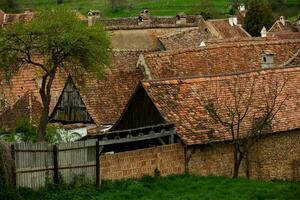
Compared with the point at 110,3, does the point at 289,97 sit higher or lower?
lower

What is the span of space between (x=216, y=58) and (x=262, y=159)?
471 inches

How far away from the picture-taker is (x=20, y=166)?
910 inches

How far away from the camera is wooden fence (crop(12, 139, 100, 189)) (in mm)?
23141

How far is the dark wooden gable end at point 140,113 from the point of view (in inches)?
1104

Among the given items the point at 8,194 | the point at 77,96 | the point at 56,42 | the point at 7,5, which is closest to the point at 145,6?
the point at 7,5

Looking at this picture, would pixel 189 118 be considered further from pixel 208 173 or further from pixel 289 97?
pixel 289 97

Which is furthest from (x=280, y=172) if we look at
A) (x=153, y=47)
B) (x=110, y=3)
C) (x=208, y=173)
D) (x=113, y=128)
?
(x=110, y=3)

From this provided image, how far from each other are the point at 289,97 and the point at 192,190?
817 centimetres

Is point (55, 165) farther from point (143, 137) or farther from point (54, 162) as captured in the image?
point (143, 137)

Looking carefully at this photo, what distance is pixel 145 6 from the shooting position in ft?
420

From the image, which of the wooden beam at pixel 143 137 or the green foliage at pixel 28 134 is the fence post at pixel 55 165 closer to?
the wooden beam at pixel 143 137

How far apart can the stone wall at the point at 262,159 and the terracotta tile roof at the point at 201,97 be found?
1.44ft

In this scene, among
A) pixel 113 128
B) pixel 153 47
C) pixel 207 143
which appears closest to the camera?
pixel 207 143

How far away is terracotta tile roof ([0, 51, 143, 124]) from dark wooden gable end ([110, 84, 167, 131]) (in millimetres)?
3916
